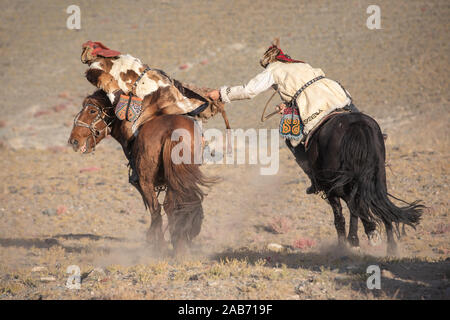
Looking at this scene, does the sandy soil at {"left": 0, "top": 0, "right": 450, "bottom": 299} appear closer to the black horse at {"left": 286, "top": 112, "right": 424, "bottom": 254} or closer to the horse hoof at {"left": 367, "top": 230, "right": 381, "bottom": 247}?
the horse hoof at {"left": 367, "top": 230, "right": 381, "bottom": 247}

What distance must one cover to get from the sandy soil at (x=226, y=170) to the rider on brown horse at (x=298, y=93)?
1116 millimetres

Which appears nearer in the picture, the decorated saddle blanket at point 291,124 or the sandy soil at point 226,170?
the sandy soil at point 226,170

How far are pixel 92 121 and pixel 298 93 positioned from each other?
2.94 meters

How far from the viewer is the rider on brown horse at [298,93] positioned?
5.83m

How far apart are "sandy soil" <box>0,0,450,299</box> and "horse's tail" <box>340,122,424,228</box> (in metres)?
0.55

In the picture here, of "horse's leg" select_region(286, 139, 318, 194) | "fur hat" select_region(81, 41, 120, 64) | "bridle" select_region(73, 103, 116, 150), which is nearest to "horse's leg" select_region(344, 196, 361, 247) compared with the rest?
"horse's leg" select_region(286, 139, 318, 194)

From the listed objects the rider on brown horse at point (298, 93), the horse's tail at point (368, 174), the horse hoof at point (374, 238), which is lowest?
the horse hoof at point (374, 238)

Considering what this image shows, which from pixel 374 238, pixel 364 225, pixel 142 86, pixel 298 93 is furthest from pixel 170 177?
pixel 374 238

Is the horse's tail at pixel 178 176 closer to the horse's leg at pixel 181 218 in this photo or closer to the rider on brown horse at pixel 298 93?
the horse's leg at pixel 181 218

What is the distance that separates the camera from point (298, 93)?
596 centimetres

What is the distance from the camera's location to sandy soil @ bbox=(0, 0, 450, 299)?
505 centimetres

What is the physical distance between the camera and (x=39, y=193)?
12.5 meters

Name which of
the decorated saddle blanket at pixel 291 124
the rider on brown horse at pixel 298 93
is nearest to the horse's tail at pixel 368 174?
the rider on brown horse at pixel 298 93
